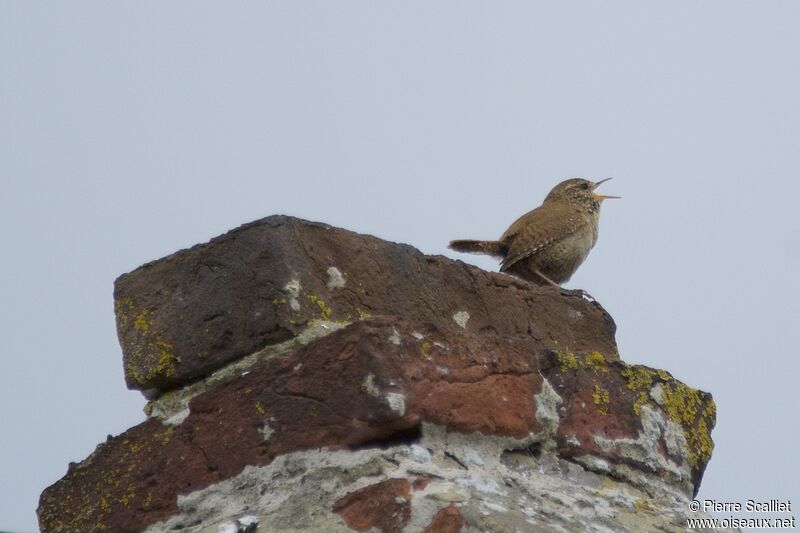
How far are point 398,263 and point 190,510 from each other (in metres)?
0.60

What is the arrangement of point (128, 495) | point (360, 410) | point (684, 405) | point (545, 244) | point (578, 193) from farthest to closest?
point (578, 193), point (545, 244), point (684, 405), point (128, 495), point (360, 410)

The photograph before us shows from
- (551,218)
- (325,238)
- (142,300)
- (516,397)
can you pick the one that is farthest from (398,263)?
(551,218)

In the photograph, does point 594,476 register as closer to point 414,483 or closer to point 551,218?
point 414,483

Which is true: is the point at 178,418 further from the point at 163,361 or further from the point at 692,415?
the point at 692,415

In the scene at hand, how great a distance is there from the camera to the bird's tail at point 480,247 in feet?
15.8

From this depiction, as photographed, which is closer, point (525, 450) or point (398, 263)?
point (525, 450)

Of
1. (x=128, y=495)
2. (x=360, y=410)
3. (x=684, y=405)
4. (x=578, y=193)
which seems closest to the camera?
(x=360, y=410)

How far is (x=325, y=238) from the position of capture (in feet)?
6.98

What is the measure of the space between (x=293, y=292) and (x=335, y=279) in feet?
0.37

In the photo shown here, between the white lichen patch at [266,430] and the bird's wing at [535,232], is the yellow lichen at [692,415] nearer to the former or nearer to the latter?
the white lichen patch at [266,430]

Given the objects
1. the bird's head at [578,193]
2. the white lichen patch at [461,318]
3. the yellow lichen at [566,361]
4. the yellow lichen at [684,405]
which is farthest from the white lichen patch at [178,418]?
the bird's head at [578,193]

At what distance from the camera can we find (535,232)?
4.94 m

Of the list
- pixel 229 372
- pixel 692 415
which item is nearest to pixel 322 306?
pixel 229 372

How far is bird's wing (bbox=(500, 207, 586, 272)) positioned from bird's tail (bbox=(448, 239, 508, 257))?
0.04 metres
